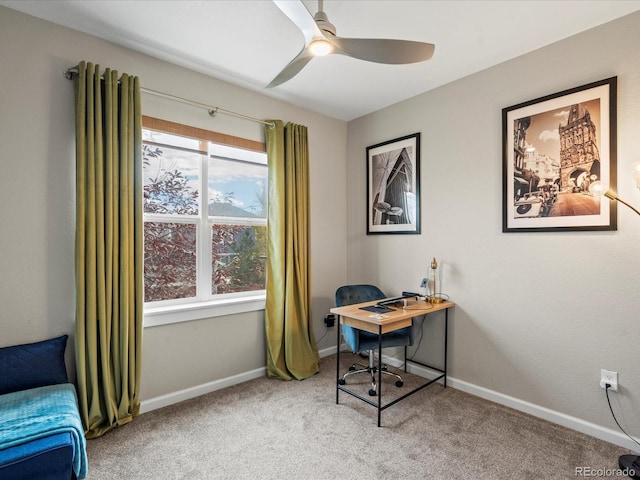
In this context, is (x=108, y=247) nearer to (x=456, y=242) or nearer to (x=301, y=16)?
(x=301, y=16)

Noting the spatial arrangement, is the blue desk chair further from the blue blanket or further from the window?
the blue blanket

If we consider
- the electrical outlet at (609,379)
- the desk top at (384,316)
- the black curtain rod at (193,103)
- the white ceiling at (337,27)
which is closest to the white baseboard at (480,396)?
the electrical outlet at (609,379)

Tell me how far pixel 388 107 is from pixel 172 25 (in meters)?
2.16

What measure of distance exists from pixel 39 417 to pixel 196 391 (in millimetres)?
1252

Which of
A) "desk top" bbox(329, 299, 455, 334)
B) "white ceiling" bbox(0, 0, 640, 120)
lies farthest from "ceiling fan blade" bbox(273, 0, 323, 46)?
"desk top" bbox(329, 299, 455, 334)

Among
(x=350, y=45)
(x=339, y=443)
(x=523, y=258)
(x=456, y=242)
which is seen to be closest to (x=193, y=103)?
(x=350, y=45)

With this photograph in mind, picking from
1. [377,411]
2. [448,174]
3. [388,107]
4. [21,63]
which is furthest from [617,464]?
[21,63]

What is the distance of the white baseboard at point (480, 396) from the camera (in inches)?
83.7

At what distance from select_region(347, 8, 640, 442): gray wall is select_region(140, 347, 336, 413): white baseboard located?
5.49 feet

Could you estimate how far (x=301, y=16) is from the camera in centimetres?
153

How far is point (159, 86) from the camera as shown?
259 centimetres

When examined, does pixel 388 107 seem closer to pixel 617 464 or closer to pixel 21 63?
pixel 21 63

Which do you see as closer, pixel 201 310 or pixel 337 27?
pixel 337 27

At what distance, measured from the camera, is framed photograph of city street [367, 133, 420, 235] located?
3.26m
